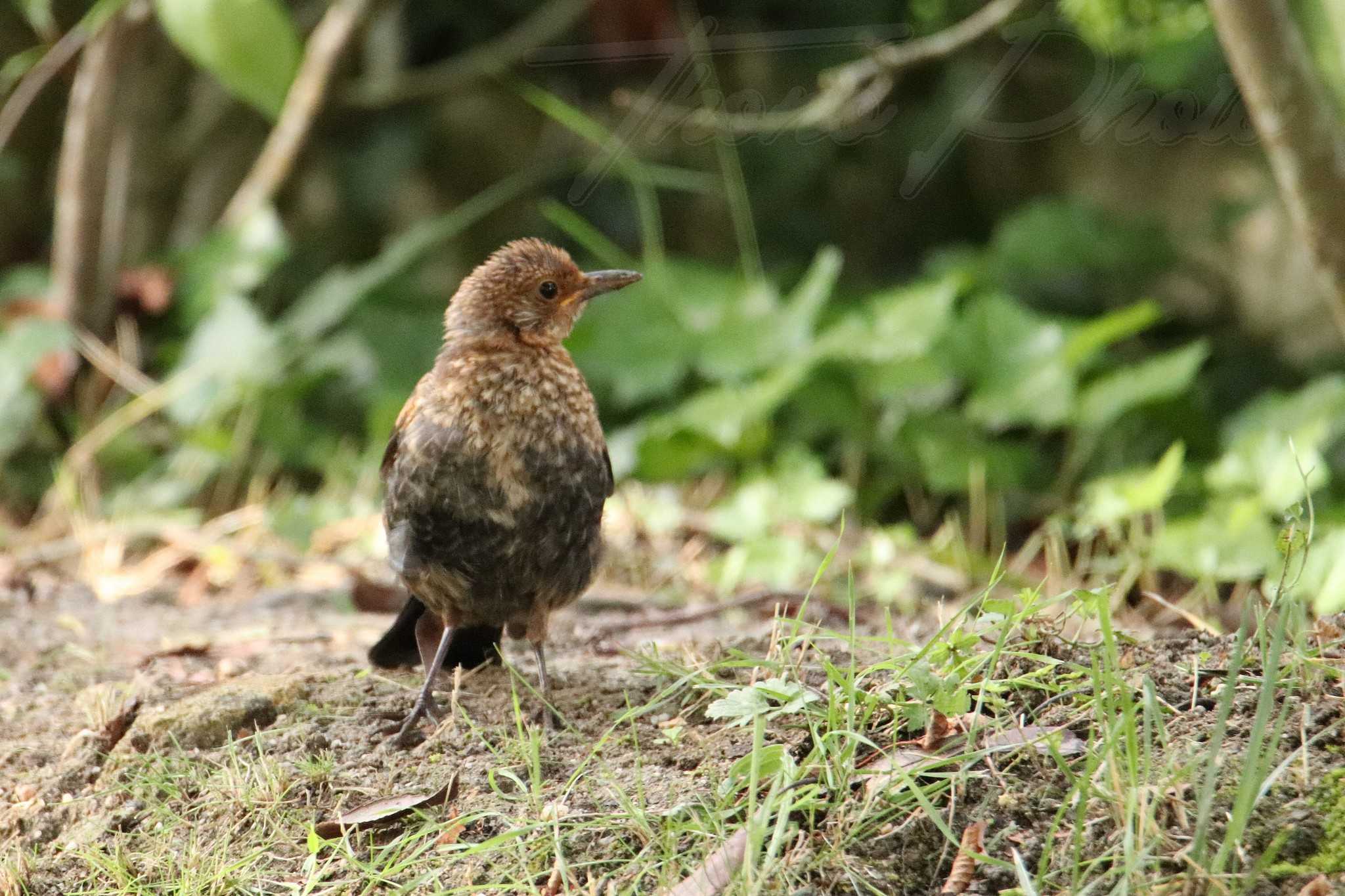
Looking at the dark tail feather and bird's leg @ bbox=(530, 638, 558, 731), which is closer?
bird's leg @ bbox=(530, 638, 558, 731)

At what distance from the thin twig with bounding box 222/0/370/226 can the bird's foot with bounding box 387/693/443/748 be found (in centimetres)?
356

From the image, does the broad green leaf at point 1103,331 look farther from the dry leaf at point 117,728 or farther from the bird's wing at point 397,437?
the dry leaf at point 117,728

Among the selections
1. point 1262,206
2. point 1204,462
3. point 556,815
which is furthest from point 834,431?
point 556,815

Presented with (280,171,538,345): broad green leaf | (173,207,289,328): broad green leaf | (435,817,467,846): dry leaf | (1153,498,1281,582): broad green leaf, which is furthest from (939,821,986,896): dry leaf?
(173,207,289,328): broad green leaf

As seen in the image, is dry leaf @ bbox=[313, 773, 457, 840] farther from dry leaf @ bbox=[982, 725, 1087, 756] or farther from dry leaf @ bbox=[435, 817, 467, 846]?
dry leaf @ bbox=[982, 725, 1087, 756]

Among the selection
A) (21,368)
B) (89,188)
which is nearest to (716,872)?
(21,368)

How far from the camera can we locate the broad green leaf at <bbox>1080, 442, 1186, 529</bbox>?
3861 millimetres

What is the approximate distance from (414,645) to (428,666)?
13 cm

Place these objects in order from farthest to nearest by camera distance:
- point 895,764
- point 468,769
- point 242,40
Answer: point 242,40 < point 468,769 < point 895,764

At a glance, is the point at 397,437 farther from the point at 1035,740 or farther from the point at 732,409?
the point at 732,409

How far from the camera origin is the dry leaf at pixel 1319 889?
1.85 m

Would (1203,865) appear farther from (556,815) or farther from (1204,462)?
(1204,462)

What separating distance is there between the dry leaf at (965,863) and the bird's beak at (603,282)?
1.60 metres

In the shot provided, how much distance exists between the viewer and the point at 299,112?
5891mm
